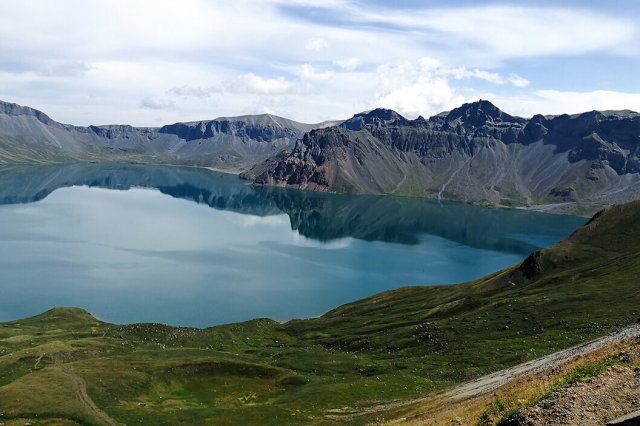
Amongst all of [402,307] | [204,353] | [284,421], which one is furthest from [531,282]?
[284,421]

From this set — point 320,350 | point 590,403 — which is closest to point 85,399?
point 320,350

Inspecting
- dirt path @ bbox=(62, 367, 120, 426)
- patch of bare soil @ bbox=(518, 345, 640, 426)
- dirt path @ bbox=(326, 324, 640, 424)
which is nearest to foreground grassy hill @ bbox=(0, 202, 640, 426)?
dirt path @ bbox=(62, 367, 120, 426)

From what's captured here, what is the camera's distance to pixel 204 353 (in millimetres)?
102438

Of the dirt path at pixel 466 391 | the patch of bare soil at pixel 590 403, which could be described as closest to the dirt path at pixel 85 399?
the dirt path at pixel 466 391

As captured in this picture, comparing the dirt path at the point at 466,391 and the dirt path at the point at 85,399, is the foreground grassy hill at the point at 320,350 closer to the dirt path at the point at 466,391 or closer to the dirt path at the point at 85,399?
the dirt path at the point at 85,399

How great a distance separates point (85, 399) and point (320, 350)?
5311cm

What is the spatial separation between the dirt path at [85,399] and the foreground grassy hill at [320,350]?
16cm

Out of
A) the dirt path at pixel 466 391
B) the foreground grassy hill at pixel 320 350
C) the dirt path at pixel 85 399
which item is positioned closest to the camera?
the dirt path at pixel 466 391

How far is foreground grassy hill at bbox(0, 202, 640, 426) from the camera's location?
7072cm

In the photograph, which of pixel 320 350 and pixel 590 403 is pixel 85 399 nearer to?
pixel 320 350

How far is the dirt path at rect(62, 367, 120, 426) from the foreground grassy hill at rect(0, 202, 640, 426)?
0.51 ft

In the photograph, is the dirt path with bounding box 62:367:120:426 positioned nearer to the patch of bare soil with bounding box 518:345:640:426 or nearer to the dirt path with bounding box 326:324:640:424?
the dirt path with bounding box 326:324:640:424

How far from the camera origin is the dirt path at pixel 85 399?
220ft

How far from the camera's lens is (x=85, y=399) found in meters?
72.4
